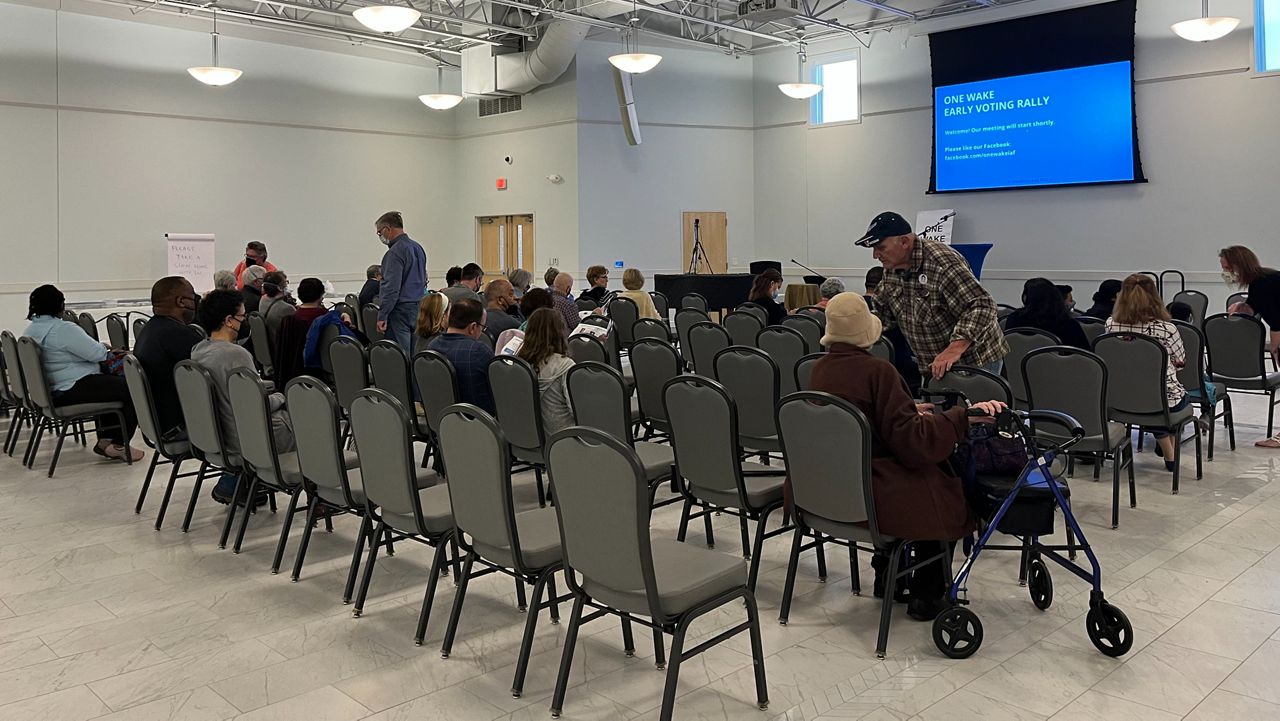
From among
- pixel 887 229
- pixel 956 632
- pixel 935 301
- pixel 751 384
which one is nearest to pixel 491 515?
pixel 956 632

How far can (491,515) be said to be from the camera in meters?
3.30

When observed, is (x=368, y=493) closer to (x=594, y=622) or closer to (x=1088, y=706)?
(x=594, y=622)

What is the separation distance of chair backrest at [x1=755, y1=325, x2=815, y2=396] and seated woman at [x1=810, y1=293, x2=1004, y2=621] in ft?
8.73

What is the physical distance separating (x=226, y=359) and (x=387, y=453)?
1795mm

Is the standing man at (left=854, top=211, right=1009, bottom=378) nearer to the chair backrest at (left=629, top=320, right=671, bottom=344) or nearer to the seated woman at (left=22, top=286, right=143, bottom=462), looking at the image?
the chair backrest at (left=629, top=320, right=671, bottom=344)

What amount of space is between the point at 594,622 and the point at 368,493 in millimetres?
1082

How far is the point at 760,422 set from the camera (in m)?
5.03

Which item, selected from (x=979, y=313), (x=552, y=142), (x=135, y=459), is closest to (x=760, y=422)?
(x=979, y=313)

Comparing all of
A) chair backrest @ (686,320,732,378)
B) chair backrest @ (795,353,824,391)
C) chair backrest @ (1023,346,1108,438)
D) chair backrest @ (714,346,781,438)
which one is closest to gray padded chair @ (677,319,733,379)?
chair backrest @ (686,320,732,378)

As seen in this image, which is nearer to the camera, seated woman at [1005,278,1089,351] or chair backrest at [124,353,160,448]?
chair backrest at [124,353,160,448]

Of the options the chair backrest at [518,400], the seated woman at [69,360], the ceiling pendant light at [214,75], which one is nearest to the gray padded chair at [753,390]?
the chair backrest at [518,400]

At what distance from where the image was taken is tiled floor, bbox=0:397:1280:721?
315cm

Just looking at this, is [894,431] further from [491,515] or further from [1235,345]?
[1235,345]

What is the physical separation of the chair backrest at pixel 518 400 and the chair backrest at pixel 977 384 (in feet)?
6.58
